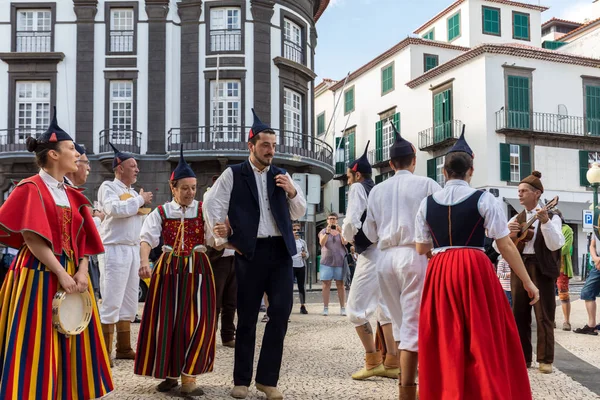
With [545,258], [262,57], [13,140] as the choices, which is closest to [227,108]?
[262,57]

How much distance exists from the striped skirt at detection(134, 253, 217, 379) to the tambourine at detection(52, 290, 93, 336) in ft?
4.41

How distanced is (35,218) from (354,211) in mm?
3198

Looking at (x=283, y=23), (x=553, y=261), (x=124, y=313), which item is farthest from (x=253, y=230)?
(x=283, y=23)

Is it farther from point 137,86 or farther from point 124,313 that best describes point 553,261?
point 137,86

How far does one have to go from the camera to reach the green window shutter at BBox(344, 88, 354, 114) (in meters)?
43.9

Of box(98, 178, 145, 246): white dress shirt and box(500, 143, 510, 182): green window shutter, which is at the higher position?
box(500, 143, 510, 182): green window shutter

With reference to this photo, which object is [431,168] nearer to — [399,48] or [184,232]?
[399,48]

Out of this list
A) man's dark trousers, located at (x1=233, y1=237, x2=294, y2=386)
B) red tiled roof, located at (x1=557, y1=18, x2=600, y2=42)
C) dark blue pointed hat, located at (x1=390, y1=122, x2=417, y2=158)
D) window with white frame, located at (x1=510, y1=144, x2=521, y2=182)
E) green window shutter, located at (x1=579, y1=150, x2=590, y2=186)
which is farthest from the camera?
red tiled roof, located at (x1=557, y1=18, x2=600, y2=42)

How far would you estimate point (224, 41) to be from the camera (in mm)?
27750

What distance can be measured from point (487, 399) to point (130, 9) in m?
26.3

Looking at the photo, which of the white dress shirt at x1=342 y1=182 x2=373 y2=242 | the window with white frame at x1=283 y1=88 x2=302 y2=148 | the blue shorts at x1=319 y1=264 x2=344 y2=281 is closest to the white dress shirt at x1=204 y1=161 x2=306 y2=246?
the white dress shirt at x1=342 y1=182 x2=373 y2=242

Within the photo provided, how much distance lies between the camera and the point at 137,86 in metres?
27.6

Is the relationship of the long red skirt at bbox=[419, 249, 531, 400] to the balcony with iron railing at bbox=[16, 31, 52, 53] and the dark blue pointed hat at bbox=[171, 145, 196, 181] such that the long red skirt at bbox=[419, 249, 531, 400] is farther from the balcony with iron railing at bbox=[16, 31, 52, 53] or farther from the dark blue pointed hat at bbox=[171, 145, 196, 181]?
the balcony with iron railing at bbox=[16, 31, 52, 53]

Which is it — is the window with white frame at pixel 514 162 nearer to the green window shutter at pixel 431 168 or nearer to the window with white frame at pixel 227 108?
the green window shutter at pixel 431 168
